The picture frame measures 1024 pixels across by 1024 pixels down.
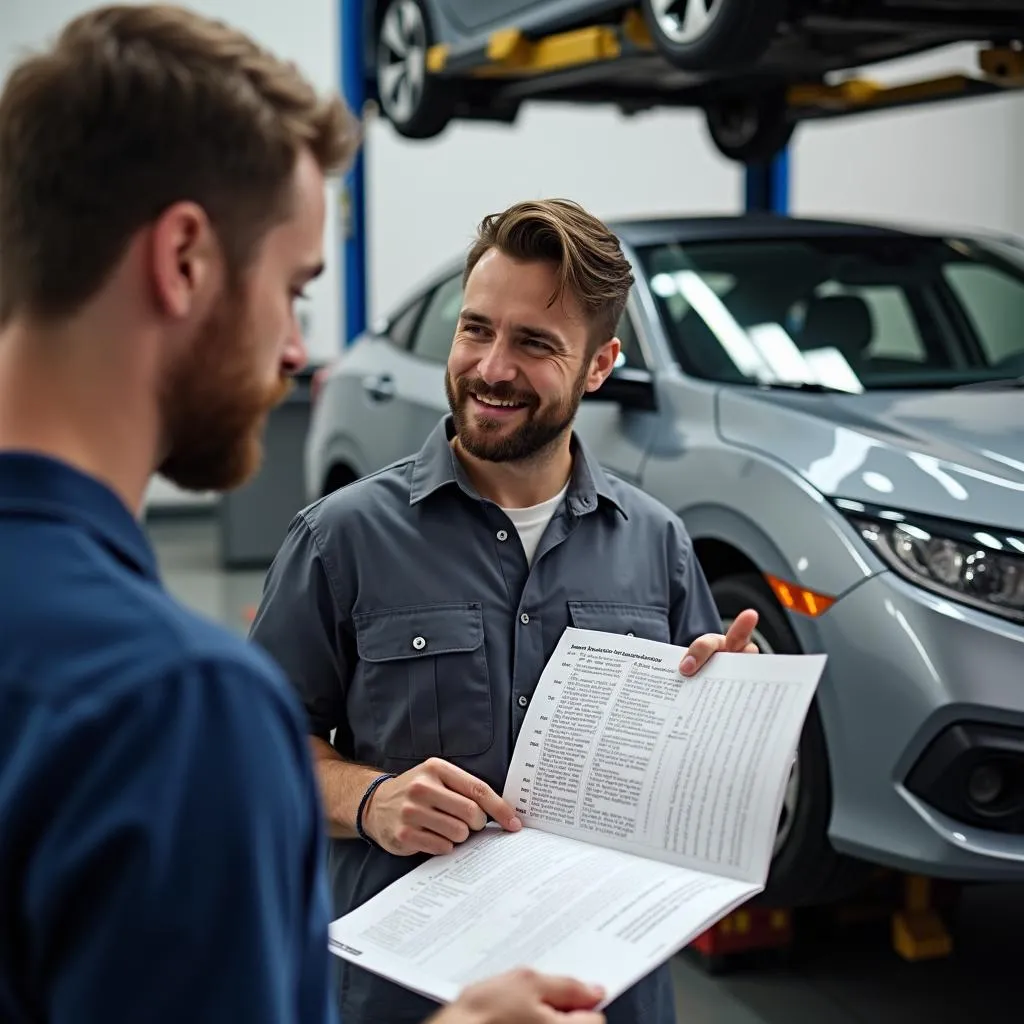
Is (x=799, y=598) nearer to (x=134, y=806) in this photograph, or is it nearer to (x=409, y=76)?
(x=134, y=806)

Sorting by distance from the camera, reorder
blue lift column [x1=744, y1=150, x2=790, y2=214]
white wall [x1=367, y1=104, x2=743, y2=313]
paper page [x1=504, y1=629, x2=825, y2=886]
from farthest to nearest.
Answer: white wall [x1=367, y1=104, x2=743, y2=313] < blue lift column [x1=744, y1=150, x2=790, y2=214] < paper page [x1=504, y1=629, x2=825, y2=886]

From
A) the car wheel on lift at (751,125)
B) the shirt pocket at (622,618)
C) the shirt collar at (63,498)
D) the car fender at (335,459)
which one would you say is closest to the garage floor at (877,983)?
the shirt pocket at (622,618)

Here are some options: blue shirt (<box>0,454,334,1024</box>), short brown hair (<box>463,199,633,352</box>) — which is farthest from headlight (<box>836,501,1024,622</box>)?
blue shirt (<box>0,454,334,1024</box>)

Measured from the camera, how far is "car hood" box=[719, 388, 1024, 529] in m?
2.45

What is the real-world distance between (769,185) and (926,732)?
4211 millimetres

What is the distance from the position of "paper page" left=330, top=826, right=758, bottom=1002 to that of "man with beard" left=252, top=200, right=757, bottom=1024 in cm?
17

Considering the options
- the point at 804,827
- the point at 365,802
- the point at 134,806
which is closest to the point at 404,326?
the point at 804,827

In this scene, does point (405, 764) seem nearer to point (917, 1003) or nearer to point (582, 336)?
point (582, 336)

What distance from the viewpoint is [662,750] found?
4.61 feet

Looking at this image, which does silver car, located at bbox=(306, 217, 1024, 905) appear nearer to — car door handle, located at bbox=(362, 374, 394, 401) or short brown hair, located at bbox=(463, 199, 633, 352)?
car door handle, located at bbox=(362, 374, 394, 401)

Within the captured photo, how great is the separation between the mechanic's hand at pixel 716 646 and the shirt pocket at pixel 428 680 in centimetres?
25

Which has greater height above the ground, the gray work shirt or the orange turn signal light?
the gray work shirt

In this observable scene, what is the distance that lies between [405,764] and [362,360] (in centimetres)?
298

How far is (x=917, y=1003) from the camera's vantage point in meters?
2.71
